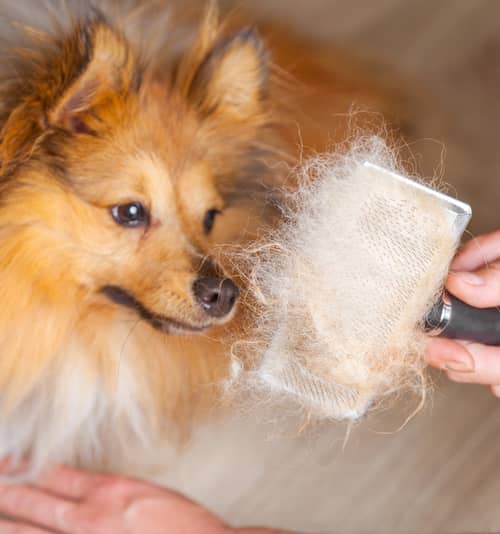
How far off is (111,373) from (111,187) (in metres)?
0.35

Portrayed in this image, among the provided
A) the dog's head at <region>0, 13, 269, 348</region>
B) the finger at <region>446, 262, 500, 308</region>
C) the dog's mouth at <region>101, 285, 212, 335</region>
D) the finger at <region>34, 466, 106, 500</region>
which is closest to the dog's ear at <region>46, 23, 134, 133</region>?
the dog's head at <region>0, 13, 269, 348</region>

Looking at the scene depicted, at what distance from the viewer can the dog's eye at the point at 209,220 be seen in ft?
3.53

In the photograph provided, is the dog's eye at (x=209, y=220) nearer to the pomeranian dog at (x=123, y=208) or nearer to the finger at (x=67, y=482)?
the pomeranian dog at (x=123, y=208)

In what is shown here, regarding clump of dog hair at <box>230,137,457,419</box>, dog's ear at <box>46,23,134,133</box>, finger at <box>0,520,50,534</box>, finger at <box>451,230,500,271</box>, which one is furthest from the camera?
finger at <box>0,520,50,534</box>

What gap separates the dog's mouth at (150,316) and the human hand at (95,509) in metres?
0.37

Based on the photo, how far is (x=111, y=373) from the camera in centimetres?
116

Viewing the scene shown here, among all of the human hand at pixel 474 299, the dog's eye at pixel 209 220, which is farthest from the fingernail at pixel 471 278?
the dog's eye at pixel 209 220

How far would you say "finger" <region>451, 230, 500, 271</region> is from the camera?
99 cm

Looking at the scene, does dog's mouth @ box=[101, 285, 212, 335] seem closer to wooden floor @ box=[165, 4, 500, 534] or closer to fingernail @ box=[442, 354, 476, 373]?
wooden floor @ box=[165, 4, 500, 534]

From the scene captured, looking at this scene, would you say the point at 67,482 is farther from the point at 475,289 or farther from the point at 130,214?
the point at 475,289

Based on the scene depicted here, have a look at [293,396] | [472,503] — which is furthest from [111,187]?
[472,503]

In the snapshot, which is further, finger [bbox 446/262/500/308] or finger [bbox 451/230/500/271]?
finger [bbox 451/230/500/271]

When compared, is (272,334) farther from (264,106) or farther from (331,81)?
(331,81)

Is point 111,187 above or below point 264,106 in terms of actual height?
below
